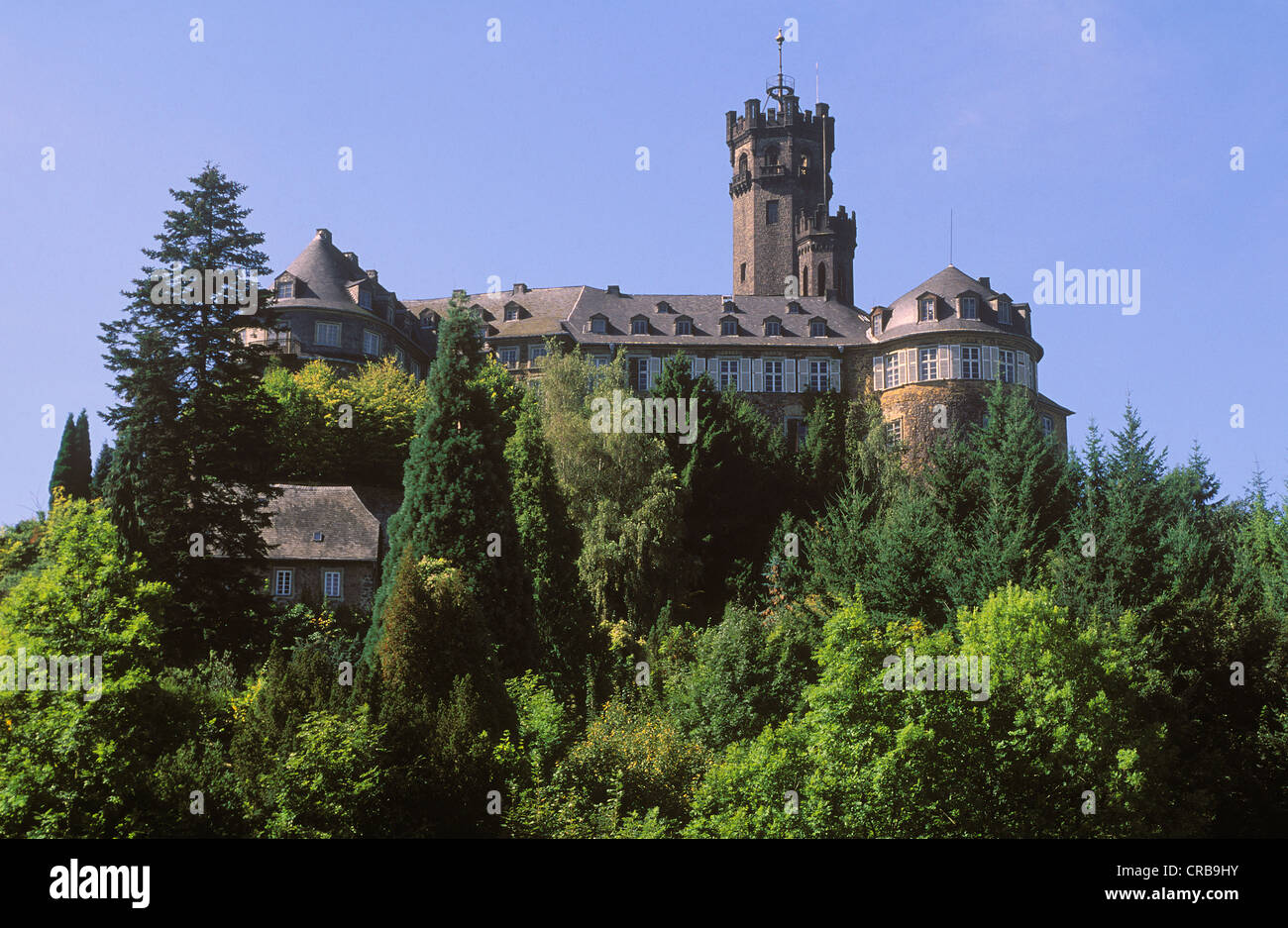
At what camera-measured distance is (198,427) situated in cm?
4531

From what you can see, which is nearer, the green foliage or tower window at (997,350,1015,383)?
the green foliage

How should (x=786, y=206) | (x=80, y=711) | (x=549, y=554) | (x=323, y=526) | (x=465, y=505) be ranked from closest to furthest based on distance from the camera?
(x=80, y=711), (x=465, y=505), (x=549, y=554), (x=323, y=526), (x=786, y=206)

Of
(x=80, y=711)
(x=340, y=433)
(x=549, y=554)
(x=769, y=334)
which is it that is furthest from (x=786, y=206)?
(x=80, y=711)

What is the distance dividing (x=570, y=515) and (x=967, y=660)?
2062 centimetres

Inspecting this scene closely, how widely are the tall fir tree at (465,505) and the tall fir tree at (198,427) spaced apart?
6.25 meters

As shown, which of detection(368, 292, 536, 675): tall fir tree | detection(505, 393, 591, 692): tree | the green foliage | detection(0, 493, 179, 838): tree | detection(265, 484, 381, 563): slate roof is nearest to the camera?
detection(0, 493, 179, 838): tree

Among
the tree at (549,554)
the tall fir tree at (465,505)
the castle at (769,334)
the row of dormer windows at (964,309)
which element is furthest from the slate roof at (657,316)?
the tall fir tree at (465,505)

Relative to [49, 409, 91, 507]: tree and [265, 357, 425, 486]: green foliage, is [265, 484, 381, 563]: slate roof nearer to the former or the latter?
[265, 357, 425, 486]: green foliage

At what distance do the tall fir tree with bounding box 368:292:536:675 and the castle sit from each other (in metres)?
22.3

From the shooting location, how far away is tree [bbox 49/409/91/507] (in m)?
73.2

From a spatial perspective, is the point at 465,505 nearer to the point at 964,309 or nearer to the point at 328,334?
the point at 328,334

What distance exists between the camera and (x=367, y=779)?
30656mm

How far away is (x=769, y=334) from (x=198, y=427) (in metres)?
43.7

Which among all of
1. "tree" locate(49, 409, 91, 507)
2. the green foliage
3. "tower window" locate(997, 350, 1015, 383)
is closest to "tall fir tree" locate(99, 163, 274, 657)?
the green foliage
